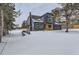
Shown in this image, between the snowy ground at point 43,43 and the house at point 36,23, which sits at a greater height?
the house at point 36,23

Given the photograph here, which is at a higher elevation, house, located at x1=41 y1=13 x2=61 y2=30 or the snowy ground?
house, located at x1=41 y1=13 x2=61 y2=30

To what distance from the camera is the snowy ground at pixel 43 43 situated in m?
2.59

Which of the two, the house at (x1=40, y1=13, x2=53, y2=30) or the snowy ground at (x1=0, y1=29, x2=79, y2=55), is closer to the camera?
the snowy ground at (x1=0, y1=29, x2=79, y2=55)

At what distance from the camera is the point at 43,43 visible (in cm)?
263

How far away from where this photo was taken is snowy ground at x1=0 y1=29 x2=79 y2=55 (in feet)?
8.48

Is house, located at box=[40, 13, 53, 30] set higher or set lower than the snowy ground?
higher

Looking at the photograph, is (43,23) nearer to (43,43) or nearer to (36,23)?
(36,23)

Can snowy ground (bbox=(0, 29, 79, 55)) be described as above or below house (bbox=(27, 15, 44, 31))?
below

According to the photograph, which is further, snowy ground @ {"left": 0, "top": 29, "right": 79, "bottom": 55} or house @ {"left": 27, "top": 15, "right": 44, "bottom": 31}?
house @ {"left": 27, "top": 15, "right": 44, "bottom": 31}

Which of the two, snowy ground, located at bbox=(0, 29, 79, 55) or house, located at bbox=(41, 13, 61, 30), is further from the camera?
house, located at bbox=(41, 13, 61, 30)

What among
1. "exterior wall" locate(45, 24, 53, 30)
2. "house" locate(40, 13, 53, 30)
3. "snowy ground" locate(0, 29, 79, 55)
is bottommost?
"snowy ground" locate(0, 29, 79, 55)

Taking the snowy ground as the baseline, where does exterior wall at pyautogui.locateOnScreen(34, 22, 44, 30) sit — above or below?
above

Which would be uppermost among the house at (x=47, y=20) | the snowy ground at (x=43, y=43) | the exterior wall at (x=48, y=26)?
the house at (x=47, y=20)

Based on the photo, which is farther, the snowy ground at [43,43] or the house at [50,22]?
the house at [50,22]
